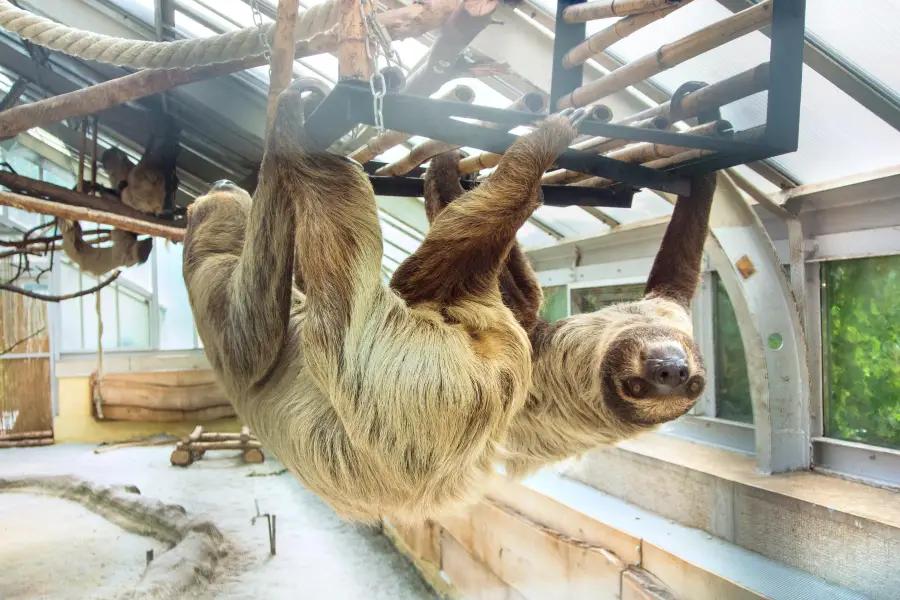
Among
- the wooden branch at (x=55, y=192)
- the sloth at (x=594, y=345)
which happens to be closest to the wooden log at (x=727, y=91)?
the sloth at (x=594, y=345)

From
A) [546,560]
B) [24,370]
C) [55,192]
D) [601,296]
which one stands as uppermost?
[55,192]

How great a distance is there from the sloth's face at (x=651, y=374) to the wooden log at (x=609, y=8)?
0.96 meters

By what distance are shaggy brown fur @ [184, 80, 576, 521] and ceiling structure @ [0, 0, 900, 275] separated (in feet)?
3.96

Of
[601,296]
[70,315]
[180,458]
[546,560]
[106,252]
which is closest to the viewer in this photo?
[546,560]

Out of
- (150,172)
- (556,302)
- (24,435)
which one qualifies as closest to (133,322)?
(24,435)

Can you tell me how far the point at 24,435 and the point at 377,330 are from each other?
1280 cm

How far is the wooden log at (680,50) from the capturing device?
1432 millimetres

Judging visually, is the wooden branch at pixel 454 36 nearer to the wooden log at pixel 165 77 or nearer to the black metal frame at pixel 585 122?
the wooden log at pixel 165 77

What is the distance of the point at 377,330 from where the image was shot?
64.6 inches

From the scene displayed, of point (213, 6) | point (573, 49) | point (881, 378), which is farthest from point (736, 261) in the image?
point (213, 6)

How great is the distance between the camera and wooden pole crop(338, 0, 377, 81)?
4.69 ft

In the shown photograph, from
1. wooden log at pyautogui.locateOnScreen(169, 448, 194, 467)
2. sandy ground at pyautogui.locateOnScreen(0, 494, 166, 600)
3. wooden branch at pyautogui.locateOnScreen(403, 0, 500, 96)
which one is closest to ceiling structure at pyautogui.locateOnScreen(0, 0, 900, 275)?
wooden branch at pyautogui.locateOnScreen(403, 0, 500, 96)

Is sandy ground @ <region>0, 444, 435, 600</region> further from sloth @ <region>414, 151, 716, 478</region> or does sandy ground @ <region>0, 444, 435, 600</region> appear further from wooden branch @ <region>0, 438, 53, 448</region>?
sloth @ <region>414, 151, 716, 478</region>

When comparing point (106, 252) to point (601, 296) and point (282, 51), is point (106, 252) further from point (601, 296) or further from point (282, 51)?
point (282, 51)
